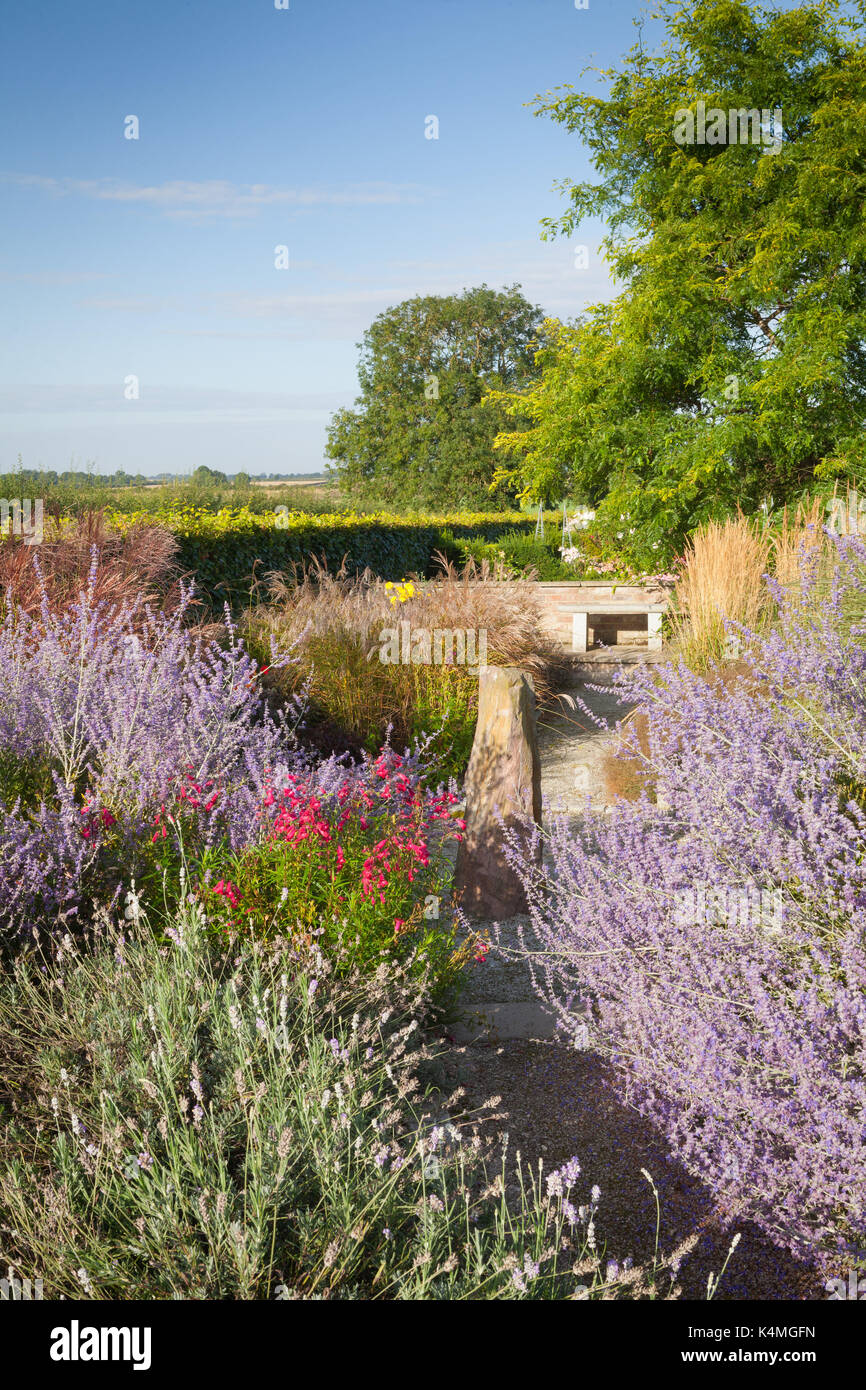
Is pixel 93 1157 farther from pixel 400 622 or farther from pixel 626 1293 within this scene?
pixel 400 622

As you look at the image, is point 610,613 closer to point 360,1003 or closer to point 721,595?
point 721,595

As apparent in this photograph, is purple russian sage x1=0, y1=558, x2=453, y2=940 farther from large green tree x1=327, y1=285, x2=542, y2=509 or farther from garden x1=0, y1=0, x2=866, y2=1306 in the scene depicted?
large green tree x1=327, y1=285, x2=542, y2=509

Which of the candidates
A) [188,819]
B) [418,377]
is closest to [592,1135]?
[188,819]

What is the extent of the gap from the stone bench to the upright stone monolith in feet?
20.4

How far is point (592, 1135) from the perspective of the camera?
240 centimetres

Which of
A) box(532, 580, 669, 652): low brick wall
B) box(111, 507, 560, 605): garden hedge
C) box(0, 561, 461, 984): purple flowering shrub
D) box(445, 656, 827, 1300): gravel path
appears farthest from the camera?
box(532, 580, 669, 652): low brick wall

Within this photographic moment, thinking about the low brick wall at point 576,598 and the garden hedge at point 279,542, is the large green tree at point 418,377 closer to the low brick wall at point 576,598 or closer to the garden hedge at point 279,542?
the garden hedge at point 279,542

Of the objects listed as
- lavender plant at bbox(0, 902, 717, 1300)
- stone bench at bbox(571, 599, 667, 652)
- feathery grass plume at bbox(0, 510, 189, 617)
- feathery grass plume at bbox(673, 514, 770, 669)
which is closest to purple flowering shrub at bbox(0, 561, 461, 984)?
lavender plant at bbox(0, 902, 717, 1300)

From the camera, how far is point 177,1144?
162 centimetres

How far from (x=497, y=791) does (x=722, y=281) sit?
8.34 meters

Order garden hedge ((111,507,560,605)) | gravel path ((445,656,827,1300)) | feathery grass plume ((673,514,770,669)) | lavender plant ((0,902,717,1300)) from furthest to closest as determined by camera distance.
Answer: garden hedge ((111,507,560,605)), feathery grass plume ((673,514,770,669)), gravel path ((445,656,827,1300)), lavender plant ((0,902,717,1300))

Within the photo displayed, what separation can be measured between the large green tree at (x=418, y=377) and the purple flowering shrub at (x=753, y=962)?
30138 mm

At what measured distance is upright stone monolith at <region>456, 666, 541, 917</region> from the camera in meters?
4.01

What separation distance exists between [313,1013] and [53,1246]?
2.70 feet
